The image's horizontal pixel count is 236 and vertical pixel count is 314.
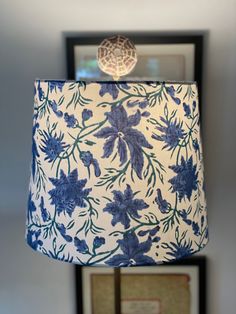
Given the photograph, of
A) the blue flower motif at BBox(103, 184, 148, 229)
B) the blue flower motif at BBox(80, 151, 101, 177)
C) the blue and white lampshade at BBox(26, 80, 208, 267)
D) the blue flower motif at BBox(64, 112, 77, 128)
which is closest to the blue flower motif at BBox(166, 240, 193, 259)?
the blue and white lampshade at BBox(26, 80, 208, 267)

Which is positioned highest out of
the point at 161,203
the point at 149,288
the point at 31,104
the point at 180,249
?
the point at 31,104

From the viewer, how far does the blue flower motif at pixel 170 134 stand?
28.1 inches

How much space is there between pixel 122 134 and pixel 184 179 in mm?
165

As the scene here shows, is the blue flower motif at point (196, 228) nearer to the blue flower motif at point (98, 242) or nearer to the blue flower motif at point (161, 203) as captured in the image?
the blue flower motif at point (161, 203)

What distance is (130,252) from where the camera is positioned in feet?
2.31

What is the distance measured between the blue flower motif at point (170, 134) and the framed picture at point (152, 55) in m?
0.44

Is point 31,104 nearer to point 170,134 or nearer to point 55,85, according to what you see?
point 55,85

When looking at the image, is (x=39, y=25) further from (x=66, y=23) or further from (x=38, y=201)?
(x=38, y=201)

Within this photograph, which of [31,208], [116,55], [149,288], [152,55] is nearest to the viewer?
[31,208]

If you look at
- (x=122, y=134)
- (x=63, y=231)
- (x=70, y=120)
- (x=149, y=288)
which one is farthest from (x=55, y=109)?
(x=149, y=288)

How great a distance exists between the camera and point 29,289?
1.25 meters
